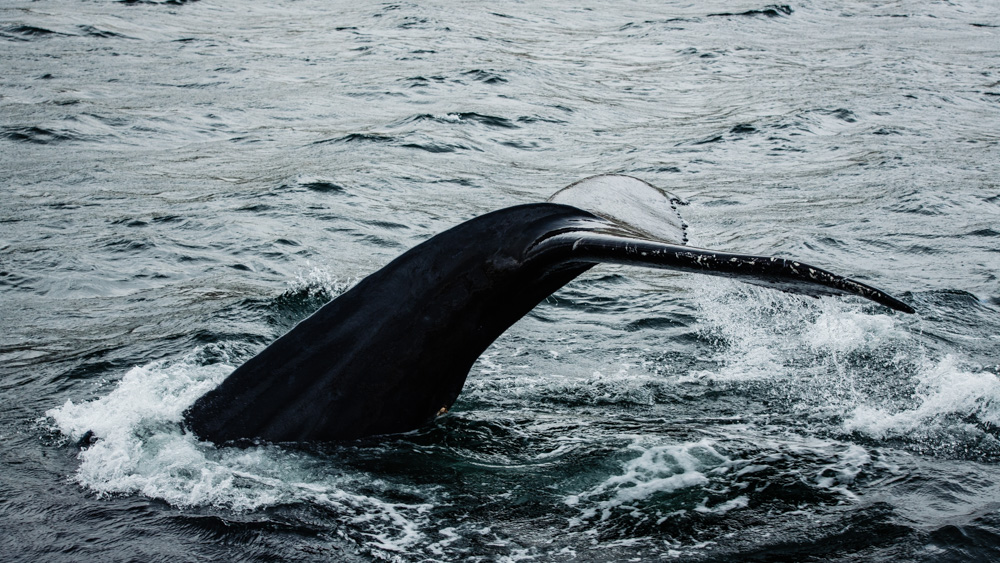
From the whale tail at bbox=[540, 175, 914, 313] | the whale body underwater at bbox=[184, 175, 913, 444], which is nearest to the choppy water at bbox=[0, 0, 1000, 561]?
the whale body underwater at bbox=[184, 175, 913, 444]

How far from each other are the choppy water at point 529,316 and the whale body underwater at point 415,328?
0.49ft

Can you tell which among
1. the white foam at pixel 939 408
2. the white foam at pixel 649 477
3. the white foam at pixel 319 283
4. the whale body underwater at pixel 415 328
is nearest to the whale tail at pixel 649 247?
the whale body underwater at pixel 415 328

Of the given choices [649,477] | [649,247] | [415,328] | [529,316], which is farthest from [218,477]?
[529,316]

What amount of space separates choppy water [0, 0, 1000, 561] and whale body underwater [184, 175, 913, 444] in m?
0.15

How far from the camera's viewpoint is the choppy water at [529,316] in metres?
3.75

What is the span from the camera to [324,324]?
12.9ft

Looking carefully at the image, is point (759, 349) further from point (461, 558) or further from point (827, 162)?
point (827, 162)

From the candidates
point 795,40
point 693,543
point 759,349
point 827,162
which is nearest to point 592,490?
point 693,543

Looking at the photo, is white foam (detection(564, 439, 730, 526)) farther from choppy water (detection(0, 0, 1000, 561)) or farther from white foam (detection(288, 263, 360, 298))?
white foam (detection(288, 263, 360, 298))

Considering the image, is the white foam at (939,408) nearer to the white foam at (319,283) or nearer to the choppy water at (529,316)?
the choppy water at (529,316)

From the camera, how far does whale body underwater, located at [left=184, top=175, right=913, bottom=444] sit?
3684 millimetres

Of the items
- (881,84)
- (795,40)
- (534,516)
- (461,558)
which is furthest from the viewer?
(795,40)

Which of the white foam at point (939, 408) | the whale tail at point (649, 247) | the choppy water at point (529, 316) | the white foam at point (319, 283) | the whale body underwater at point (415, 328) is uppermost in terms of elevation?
the whale tail at point (649, 247)

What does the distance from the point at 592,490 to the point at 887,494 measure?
110 cm
